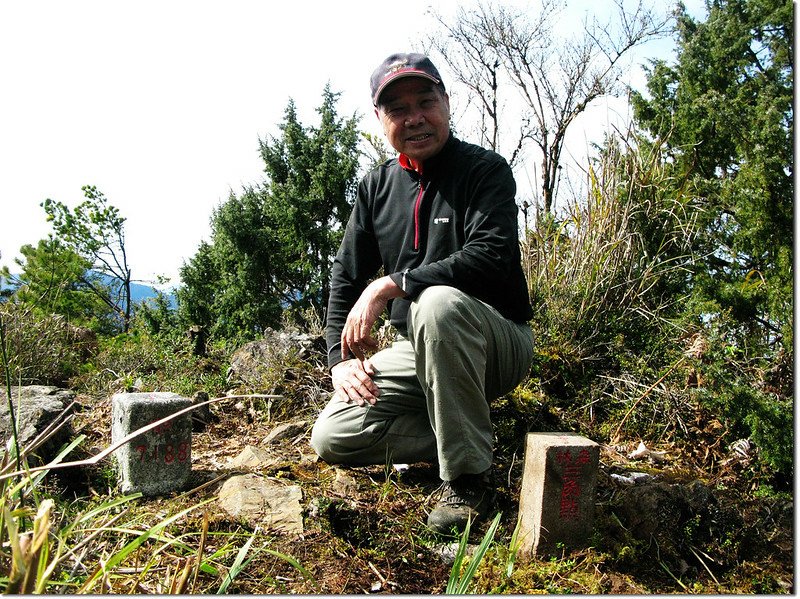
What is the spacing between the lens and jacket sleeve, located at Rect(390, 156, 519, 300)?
233 cm

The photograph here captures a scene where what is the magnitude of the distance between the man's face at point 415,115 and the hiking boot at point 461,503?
135 centimetres

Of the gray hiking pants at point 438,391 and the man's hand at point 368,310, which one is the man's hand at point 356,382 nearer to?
the gray hiking pants at point 438,391

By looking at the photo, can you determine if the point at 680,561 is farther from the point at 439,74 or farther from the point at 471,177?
the point at 439,74

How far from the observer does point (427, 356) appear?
7.24ft

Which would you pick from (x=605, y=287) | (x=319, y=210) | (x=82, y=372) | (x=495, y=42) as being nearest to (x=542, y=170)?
(x=495, y=42)

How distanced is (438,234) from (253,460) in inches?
50.8

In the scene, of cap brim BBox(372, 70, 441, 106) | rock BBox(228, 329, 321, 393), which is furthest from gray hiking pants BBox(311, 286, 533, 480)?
rock BBox(228, 329, 321, 393)

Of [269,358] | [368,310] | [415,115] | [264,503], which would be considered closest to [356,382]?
[368,310]

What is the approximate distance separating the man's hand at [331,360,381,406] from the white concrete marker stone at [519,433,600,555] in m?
0.80

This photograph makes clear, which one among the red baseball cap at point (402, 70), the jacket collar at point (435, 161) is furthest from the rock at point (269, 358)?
the red baseball cap at point (402, 70)

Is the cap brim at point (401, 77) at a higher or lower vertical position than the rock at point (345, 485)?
higher

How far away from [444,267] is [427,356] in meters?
0.36

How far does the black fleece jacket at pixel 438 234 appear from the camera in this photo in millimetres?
2352

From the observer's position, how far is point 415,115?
8.53 ft
